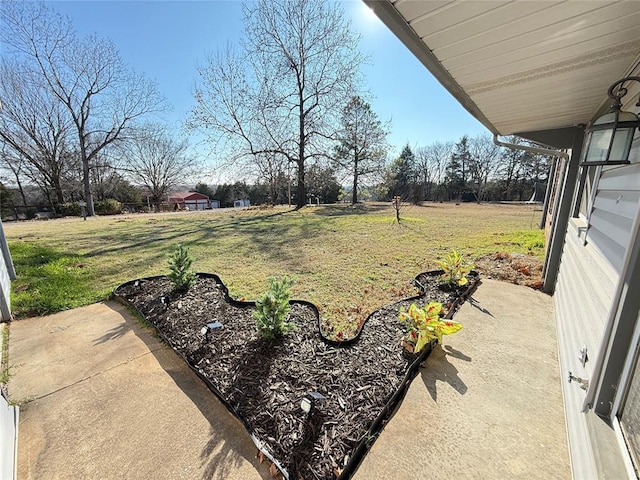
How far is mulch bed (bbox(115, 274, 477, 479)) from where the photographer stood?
1.46 meters

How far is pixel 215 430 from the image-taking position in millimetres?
1630

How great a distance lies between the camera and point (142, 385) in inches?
78.6

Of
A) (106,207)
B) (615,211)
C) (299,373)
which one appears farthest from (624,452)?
(106,207)

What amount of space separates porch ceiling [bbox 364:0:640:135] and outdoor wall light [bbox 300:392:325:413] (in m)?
2.07

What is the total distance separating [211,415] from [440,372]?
68.3 inches

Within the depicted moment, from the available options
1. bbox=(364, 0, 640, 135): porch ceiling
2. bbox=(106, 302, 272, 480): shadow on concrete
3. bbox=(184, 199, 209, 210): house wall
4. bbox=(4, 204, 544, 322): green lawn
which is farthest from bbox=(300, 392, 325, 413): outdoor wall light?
bbox=(184, 199, 209, 210): house wall

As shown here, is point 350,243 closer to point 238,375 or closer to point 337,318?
point 337,318

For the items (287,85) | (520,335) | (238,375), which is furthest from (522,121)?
(287,85)

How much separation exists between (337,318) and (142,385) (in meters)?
1.86

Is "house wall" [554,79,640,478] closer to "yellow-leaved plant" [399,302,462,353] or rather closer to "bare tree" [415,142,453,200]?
"yellow-leaved plant" [399,302,462,353]

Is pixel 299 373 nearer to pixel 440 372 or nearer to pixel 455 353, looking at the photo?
pixel 440 372

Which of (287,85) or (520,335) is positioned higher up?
(287,85)

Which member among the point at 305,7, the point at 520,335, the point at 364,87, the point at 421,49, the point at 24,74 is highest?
the point at 305,7

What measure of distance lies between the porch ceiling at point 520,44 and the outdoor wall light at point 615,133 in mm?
268
